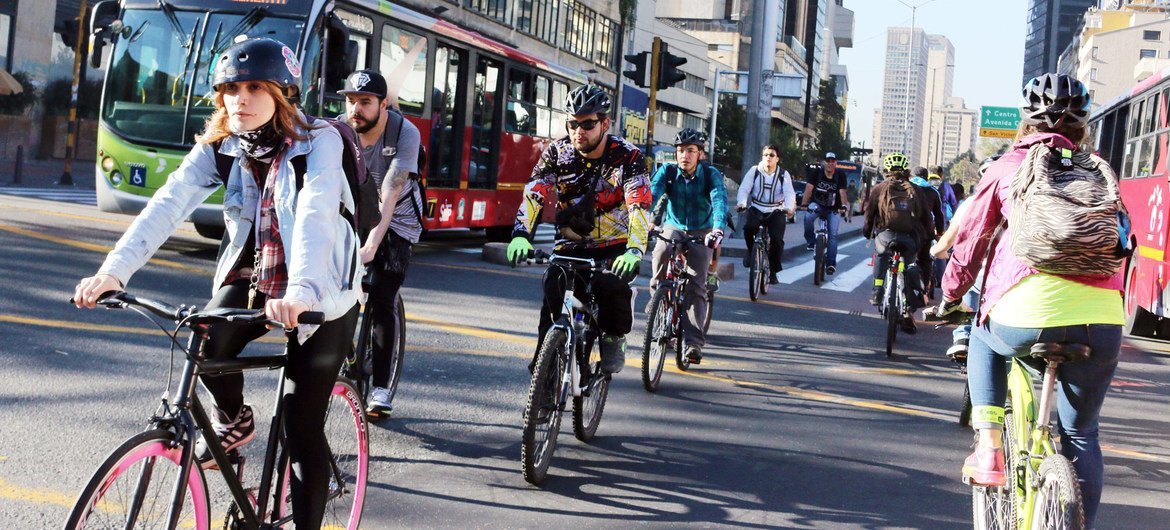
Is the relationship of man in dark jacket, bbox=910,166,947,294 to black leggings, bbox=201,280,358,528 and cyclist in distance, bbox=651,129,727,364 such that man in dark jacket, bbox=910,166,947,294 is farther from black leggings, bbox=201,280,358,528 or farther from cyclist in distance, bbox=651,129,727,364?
black leggings, bbox=201,280,358,528

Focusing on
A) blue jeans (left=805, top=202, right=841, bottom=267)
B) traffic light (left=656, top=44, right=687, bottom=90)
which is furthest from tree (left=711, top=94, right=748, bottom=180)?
traffic light (left=656, top=44, right=687, bottom=90)

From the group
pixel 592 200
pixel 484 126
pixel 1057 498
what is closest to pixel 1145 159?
pixel 484 126

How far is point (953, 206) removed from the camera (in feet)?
52.8

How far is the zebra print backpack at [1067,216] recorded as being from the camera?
3529mm

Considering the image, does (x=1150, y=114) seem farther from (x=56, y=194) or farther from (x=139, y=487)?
(x=56, y=194)

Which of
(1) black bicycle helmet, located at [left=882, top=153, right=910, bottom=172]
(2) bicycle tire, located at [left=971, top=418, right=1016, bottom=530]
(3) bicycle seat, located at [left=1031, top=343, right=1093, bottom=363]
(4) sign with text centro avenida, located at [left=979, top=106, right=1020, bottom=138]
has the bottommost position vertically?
(2) bicycle tire, located at [left=971, top=418, right=1016, bottom=530]

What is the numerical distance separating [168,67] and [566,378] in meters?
9.17

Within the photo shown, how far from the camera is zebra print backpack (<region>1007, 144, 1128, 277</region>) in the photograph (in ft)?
11.6

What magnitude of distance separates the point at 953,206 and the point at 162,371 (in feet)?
38.6

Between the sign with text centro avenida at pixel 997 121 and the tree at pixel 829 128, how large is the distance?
4136 cm

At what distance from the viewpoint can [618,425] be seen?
262 inches

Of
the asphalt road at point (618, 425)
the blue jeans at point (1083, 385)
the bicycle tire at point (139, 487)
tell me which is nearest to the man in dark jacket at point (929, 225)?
the asphalt road at point (618, 425)

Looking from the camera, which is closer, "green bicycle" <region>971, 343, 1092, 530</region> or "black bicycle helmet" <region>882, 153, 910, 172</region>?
"green bicycle" <region>971, 343, 1092, 530</region>

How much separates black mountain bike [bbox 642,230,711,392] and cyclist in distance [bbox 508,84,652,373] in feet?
5.28
